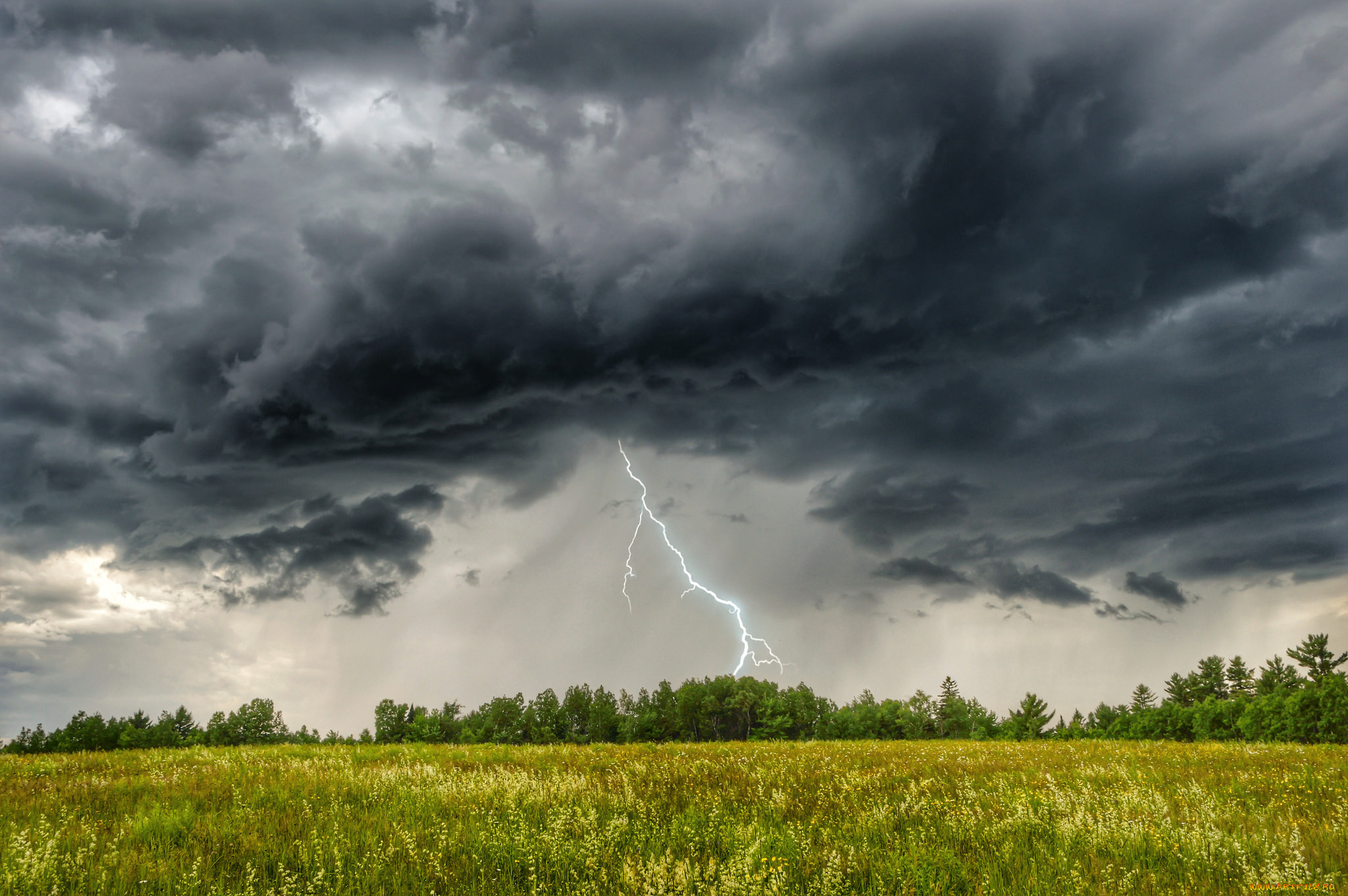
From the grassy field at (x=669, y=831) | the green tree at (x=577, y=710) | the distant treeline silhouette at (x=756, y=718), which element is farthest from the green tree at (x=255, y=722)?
the grassy field at (x=669, y=831)

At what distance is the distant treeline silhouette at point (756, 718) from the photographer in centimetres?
7531

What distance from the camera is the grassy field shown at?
5.55 meters

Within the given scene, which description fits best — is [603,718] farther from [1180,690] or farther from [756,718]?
[1180,690]

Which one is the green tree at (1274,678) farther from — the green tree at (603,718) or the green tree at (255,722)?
the green tree at (255,722)

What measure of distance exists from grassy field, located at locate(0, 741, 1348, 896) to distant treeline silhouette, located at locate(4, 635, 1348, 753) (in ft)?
243

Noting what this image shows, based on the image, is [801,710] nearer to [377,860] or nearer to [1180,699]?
[1180,699]

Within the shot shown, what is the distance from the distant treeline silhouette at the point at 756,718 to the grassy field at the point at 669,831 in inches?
2914

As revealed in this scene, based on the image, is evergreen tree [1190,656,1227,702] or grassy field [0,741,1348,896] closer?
grassy field [0,741,1348,896]

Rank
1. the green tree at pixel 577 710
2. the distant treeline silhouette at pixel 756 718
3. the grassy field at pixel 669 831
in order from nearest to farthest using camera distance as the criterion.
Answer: the grassy field at pixel 669 831 < the distant treeline silhouette at pixel 756 718 < the green tree at pixel 577 710

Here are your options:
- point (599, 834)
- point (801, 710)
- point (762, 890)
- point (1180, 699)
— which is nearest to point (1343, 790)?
point (762, 890)

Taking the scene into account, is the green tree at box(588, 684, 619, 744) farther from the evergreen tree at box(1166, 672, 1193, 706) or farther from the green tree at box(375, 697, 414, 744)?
the evergreen tree at box(1166, 672, 1193, 706)

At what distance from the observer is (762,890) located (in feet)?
16.4

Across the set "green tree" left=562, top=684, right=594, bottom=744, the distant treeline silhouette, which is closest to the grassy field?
the distant treeline silhouette

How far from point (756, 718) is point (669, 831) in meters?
118
